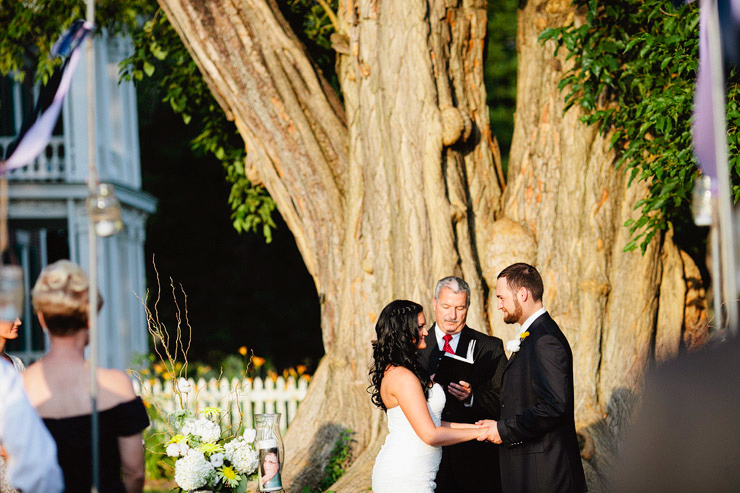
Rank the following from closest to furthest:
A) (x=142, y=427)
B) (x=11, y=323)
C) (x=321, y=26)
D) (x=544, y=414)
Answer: (x=142, y=427), (x=544, y=414), (x=11, y=323), (x=321, y=26)

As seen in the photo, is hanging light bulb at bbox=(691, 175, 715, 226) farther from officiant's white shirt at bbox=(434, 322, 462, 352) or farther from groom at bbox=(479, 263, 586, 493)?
officiant's white shirt at bbox=(434, 322, 462, 352)

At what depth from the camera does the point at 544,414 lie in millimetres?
4742

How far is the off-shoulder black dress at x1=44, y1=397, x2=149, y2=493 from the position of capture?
3.79 metres

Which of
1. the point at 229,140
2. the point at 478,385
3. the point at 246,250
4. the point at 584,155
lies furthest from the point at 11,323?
the point at 246,250

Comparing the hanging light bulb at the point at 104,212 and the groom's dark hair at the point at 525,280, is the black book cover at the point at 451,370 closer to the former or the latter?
the groom's dark hair at the point at 525,280

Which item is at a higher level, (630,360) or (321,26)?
(321,26)

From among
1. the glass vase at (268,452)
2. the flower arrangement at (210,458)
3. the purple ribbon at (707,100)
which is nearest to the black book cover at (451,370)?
the glass vase at (268,452)

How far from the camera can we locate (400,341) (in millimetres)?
4816

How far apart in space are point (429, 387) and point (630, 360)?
11.1 ft

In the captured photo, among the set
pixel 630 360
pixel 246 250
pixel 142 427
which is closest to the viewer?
pixel 142 427

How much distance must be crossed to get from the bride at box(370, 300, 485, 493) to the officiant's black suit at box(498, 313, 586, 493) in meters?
0.24

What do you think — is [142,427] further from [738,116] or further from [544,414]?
[738,116]

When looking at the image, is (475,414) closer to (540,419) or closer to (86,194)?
(540,419)

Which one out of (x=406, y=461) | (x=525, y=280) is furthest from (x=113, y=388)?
(x=525, y=280)
